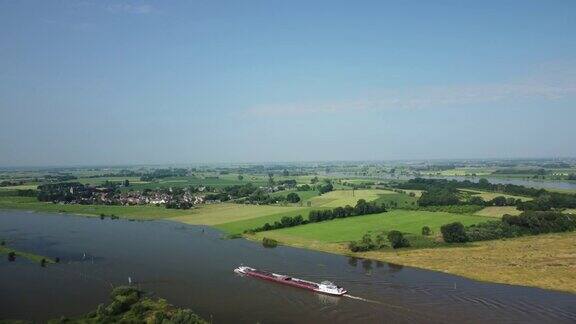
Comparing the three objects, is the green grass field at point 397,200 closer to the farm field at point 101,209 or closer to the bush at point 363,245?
the bush at point 363,245

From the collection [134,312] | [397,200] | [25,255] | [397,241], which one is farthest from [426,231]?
[25,255]

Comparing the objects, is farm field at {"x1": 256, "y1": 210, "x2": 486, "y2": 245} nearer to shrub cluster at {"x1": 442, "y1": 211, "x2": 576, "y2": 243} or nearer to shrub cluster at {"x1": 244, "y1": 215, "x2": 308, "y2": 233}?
shrub cluster at {"x1": 244, "y1": 215, "x2": 308, "y2": 233}

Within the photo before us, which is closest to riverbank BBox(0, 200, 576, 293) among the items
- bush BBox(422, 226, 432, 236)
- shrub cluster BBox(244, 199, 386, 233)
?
shrub cluster BBox(244, 199, 386, 233)

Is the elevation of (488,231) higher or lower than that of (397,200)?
lower

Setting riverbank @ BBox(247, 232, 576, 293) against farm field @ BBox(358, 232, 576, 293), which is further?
riverbank @ BBox(247, 232, 576, 293)

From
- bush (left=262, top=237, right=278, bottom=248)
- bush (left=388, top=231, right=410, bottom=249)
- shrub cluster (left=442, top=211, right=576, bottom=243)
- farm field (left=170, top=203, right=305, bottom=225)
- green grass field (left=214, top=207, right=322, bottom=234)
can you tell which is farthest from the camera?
farm field (left=170, top=203, right=305, bottom=225)

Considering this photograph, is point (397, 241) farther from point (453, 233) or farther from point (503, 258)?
point (503, 258)
